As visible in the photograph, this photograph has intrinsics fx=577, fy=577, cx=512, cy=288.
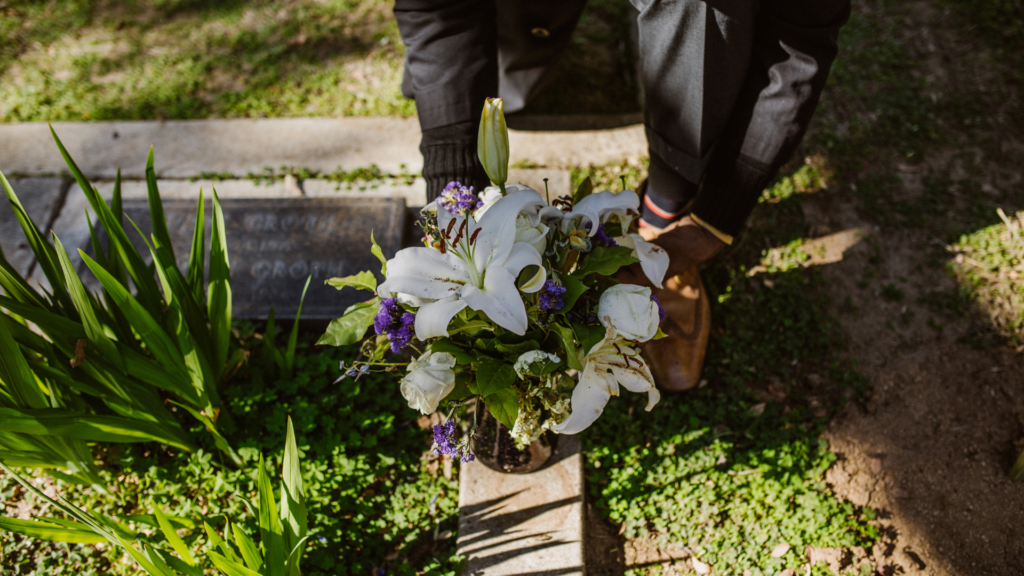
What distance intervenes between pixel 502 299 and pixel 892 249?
2071mm

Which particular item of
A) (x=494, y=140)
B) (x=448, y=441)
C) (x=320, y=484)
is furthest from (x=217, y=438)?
(x=494, y=140)

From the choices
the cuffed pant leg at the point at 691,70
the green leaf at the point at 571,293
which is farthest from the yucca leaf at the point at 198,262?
the cuffed pant leg at the point at 691,70

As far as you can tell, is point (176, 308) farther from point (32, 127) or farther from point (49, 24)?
point (49, 24)

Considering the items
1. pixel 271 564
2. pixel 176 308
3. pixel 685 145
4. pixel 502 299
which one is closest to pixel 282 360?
pixel 176 308

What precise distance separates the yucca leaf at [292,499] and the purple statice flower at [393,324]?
0.38m

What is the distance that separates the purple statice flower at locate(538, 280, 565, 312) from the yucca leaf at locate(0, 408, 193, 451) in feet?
3.56

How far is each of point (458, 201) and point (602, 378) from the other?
0.46 m

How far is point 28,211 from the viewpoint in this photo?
2.39 m

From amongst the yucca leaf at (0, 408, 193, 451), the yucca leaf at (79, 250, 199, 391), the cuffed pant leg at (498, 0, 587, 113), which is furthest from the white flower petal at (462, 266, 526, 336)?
the cuffed pant leg at (498, 0, 587, 113)

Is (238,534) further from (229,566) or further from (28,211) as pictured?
(28,211)

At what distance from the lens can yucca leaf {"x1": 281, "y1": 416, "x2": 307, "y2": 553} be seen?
1.27 m

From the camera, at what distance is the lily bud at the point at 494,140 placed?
989 mm

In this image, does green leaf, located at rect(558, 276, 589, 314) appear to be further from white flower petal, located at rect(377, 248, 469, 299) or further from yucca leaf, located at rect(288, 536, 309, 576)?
yucca leaf, located at rect(288, 536, 309, 576)

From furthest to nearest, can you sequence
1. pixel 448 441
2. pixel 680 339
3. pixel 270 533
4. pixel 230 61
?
pixel 230 61
pixel 680 339
pixel 270 533
pixel 448 441
